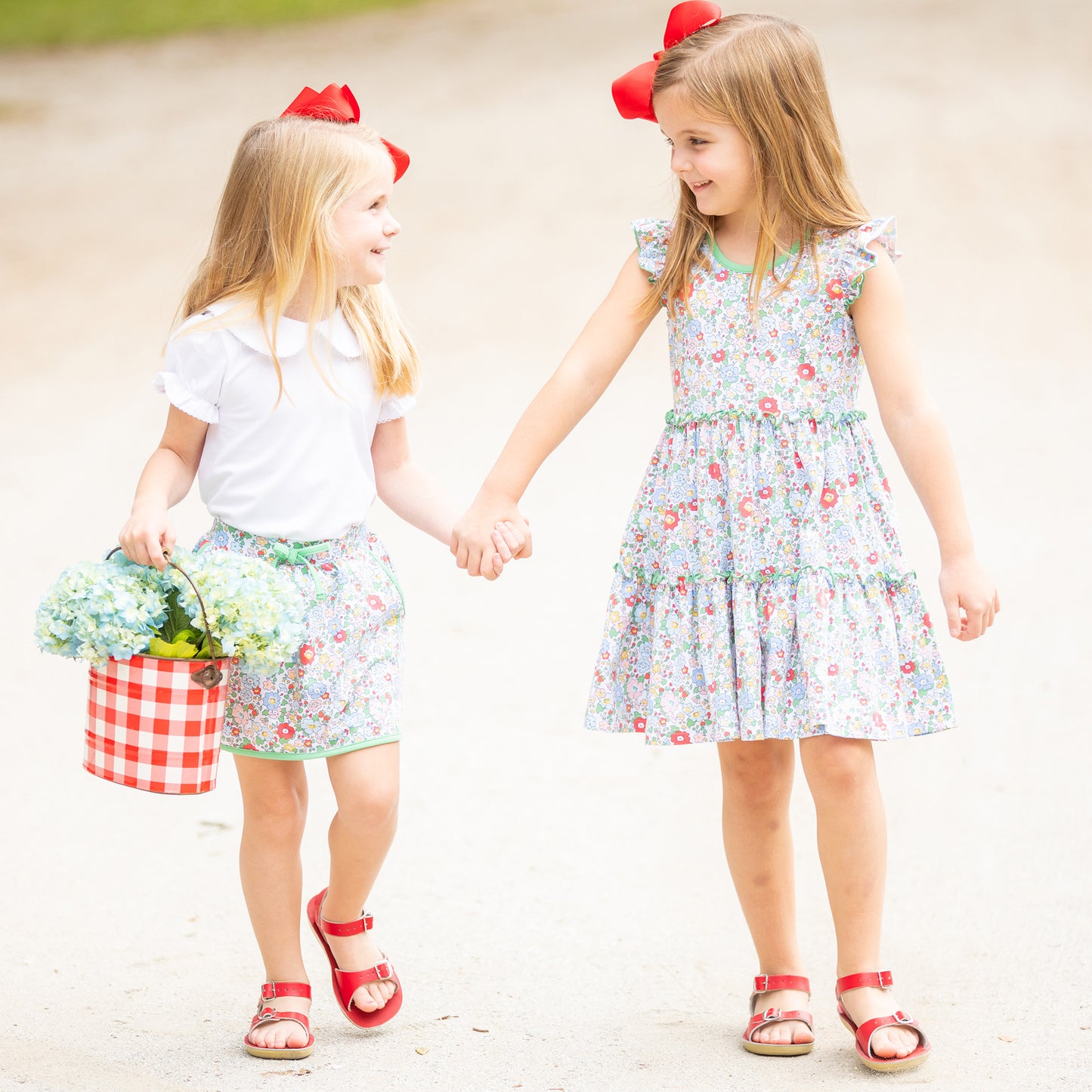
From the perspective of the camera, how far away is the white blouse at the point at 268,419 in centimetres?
238

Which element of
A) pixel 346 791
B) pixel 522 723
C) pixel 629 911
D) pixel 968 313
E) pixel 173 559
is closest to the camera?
pixel 173 559

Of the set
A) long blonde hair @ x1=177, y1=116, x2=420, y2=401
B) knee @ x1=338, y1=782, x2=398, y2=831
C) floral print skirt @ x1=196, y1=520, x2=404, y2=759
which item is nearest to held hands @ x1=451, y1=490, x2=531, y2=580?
floral print skirt @ x1=196, y1=520, x2=404, y2=759

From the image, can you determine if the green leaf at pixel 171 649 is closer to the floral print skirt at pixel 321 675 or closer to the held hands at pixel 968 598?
the floral print skirt at pixel 321 675

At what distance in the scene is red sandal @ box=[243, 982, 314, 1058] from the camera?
2.37 meters

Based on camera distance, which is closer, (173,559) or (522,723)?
(173,559)

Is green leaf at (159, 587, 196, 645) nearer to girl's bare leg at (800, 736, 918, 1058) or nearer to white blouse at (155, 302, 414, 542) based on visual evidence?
white blouse at (155, 302, 414, 542)

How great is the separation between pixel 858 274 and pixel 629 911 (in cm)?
147

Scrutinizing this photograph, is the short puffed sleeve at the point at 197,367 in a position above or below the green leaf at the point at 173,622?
above

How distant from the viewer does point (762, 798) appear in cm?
246

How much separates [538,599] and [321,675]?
3.20 metres

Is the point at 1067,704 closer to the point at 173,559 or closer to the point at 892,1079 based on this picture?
the point at 892,1079

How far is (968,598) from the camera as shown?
7.48ft

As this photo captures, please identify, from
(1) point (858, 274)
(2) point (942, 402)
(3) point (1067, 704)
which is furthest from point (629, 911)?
(2) point (942, 402)

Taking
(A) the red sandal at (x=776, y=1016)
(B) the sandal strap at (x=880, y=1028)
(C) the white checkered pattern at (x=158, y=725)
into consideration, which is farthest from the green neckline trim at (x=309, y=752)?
(B) the sandal strap at (x=880, y=1028)
